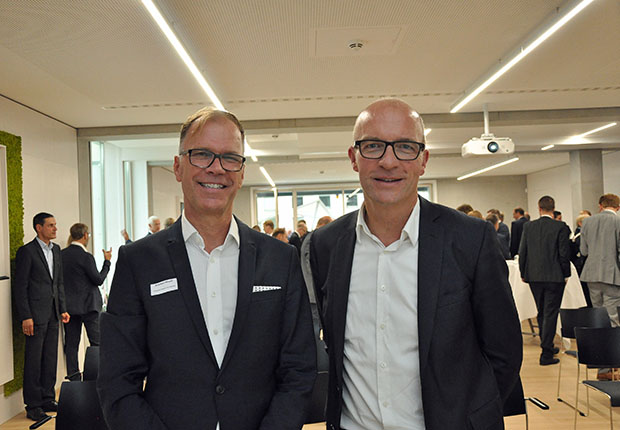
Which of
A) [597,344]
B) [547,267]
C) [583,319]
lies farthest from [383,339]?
[547,267]

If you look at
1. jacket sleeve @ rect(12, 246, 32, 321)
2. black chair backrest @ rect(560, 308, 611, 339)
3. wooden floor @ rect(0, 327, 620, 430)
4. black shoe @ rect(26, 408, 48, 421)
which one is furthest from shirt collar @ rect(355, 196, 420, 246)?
black shoe @ rect(26, 408, 48, 421)

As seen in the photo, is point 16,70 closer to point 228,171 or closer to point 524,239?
point 228,171

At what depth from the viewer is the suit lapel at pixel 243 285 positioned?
1.47 m

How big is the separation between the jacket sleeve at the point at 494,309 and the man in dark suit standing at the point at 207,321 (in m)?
0.55

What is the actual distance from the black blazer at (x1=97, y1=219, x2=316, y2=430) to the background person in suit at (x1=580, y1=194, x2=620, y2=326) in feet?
18.7

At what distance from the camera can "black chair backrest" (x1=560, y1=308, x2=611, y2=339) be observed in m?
4.54

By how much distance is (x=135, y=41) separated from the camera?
4.40 m

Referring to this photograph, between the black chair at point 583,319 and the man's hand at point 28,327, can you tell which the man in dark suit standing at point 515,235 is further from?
the man's hand at point 28,327

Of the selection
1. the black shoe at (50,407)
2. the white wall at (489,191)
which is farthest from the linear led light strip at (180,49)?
the white wall at (489,191)

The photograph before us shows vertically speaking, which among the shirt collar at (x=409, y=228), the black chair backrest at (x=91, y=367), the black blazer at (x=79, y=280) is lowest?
the black chair backrest at (x=91, y=367)

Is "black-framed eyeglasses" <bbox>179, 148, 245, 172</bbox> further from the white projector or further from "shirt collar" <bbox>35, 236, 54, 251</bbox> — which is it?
the white projector

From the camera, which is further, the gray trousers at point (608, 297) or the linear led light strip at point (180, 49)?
the gray trousers at point (608, 297)

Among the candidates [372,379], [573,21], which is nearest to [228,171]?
[372,379]

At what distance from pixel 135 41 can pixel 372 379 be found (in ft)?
12.7
